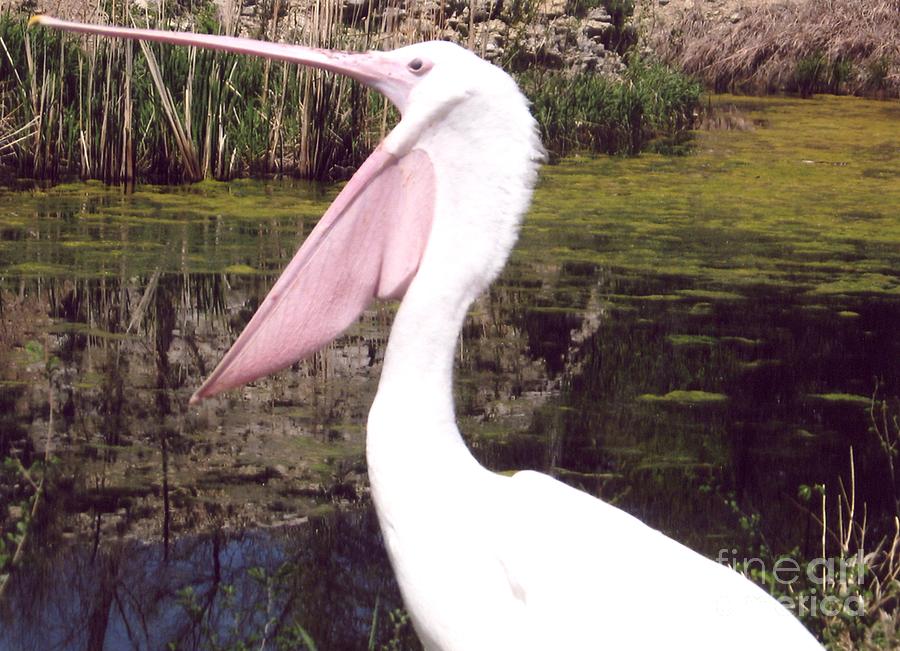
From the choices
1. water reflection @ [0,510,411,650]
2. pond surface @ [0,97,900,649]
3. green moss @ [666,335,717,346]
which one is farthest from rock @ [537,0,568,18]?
water reflection @ [0,510,411,650]

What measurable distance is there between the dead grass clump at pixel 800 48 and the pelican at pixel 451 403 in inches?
524

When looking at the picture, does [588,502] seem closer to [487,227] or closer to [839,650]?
[487,227]

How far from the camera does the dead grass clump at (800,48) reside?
47.6ft

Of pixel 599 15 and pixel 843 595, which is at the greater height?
pixel 843 595

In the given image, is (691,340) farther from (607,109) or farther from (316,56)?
(607,109)

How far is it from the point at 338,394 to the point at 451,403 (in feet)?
8.43

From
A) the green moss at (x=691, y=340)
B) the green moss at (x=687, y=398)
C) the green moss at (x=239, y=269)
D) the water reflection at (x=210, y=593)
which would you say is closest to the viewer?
the water reflection at (x=210, y=593)

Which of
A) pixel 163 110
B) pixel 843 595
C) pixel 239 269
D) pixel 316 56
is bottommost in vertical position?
pixel 239 269

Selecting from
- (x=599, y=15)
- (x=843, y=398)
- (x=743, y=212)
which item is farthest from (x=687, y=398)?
(x=599, y=15)

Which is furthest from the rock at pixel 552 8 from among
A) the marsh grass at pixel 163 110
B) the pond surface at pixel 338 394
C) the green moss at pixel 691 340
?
the green moss at pixel 691 340

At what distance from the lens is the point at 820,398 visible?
4789mm

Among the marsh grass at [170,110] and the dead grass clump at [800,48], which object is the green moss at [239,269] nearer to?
the marsh grass at [170,110]

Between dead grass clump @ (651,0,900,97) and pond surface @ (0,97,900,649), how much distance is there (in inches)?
285

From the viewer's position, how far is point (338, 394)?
179 inches
